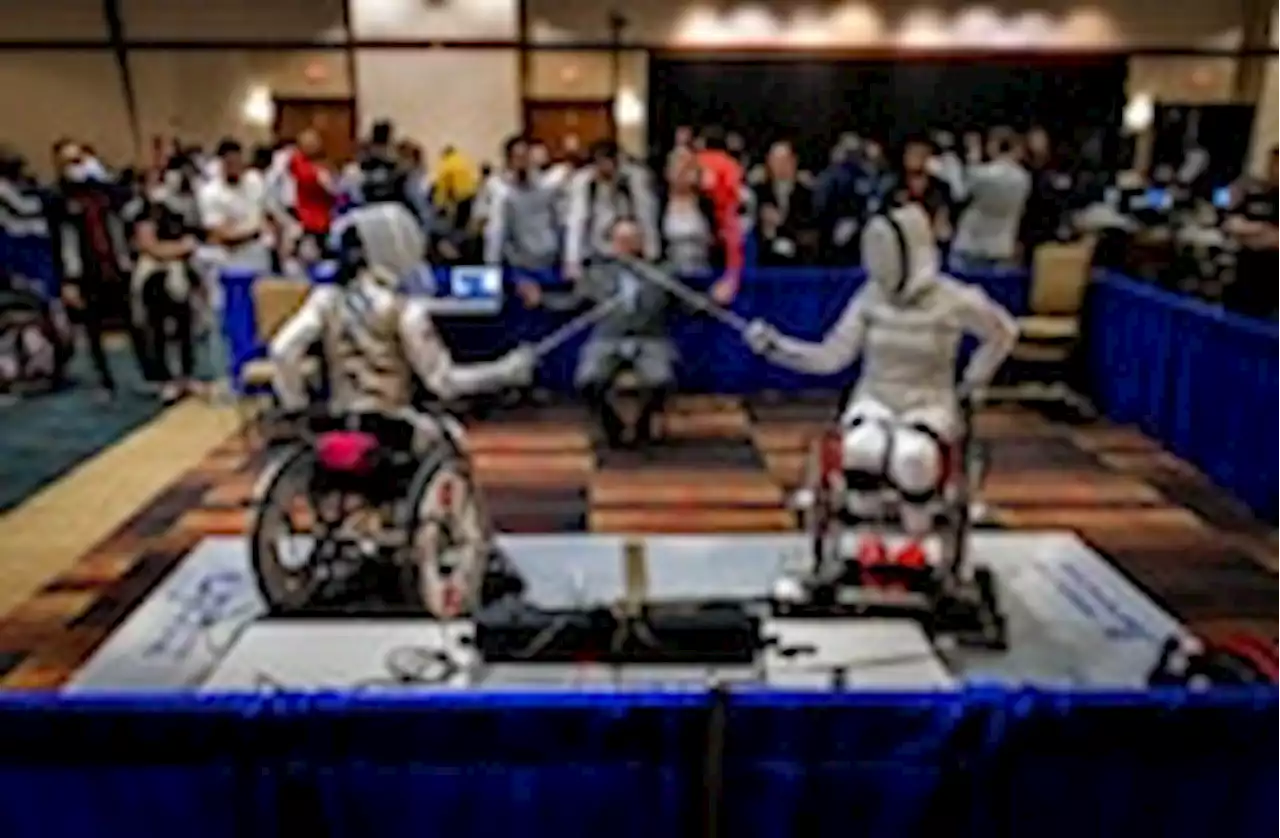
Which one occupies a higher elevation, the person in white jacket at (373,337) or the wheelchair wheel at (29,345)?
the person in white jacket at (373,337)

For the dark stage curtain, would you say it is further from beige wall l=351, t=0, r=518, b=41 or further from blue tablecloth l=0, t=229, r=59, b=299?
blue tablecloth l=0, t=229, r=59, b=299

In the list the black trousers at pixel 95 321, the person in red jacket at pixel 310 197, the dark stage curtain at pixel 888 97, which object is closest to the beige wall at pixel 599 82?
the dark stage curtain at pixel 888 97

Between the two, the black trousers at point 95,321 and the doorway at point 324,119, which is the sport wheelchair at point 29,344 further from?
the doorway at point 324,119

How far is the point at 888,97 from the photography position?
16.0 m

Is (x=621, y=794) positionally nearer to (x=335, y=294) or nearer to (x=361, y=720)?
(x=361, y=720)

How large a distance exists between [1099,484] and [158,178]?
8.63 metres

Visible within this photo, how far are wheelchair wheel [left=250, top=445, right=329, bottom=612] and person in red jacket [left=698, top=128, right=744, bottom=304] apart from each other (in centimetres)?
388

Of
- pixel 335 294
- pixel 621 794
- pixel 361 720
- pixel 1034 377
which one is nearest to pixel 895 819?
pixel 621 794

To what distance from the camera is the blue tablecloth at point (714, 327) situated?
8320 mm

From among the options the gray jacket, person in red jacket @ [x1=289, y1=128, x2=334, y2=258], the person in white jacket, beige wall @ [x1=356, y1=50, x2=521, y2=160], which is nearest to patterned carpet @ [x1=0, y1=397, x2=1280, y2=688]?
the gray jacket

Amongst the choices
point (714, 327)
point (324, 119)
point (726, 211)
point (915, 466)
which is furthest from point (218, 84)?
point (915, 466)

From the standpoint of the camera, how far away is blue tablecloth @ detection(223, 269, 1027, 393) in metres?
8.32

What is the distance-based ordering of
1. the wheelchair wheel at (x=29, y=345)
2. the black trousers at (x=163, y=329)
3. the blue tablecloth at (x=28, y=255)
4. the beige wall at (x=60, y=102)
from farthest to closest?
the beige wall at (x=60, y=102)
the blue tablecloth at (x=28, y=255)
the wheelchair wheel at (x=29, y=345)
the black trousers at (x=163, y=329)

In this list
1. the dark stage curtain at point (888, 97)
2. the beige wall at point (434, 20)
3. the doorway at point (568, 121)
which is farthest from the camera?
the dark stage curtain at point (888, 97)
